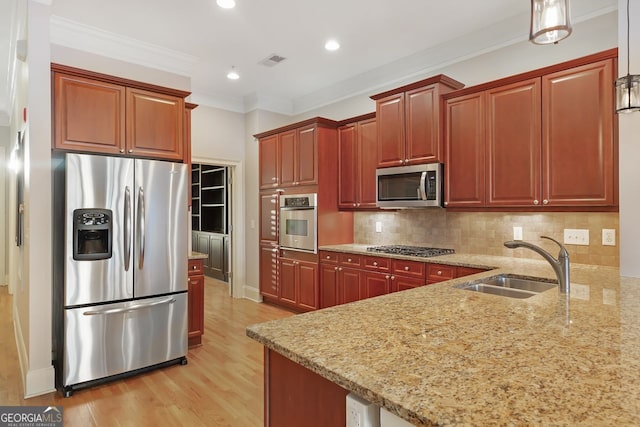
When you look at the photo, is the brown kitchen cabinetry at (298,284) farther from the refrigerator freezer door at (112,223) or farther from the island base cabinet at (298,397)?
the island base cabinet at (298,397)

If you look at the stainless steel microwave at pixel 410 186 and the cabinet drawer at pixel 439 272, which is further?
the stainless steel microwave at pixel 410 186

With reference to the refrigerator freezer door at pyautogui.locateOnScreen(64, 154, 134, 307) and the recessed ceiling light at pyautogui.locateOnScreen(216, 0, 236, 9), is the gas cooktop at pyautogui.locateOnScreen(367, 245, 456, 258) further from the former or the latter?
the recessed ceiling light at pyautogui.locateOnScreen(216, 0, 236, 9)

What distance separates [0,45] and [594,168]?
5.62m

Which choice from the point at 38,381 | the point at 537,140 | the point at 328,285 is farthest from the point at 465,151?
the point at 38,381

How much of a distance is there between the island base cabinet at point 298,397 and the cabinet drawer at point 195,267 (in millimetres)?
2490

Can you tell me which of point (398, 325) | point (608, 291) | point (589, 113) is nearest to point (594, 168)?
point (589, 113)

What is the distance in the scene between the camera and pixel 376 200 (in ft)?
13.6

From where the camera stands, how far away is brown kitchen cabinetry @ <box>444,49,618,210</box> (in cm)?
267

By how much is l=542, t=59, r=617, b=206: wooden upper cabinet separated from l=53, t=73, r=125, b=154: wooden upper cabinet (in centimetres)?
339

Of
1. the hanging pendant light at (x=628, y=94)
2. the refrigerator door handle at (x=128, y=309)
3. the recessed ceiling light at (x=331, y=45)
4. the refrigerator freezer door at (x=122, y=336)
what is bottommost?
the refrigerator freezer door at (x=122, y=336)

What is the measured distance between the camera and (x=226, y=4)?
3107 millimetres

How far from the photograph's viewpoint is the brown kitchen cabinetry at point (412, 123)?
3.57 metres

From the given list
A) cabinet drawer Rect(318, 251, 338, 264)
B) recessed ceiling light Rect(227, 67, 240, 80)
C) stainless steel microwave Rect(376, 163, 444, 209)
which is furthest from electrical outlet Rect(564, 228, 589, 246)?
recessed ceiling light Rect(227, 67, 240, 80)

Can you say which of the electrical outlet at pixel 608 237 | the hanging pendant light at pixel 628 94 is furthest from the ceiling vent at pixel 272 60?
the electrical outlet at pixel 608 237
